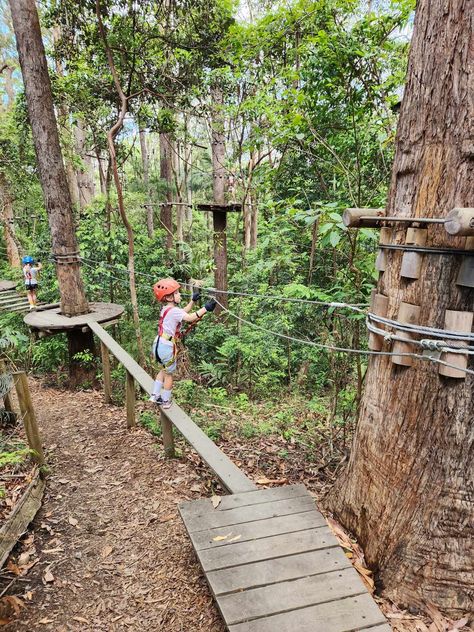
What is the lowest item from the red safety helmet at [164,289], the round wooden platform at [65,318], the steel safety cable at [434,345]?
the round wooden platform at [65,318]

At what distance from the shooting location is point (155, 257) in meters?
9.98

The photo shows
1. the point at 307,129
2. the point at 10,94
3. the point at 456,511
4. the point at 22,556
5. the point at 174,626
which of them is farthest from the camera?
the point at 10,94

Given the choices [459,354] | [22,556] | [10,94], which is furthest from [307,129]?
[10,94]

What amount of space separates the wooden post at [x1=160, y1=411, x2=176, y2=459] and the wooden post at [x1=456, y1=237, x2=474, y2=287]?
10.8 ft

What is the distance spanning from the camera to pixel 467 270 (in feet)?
5.93

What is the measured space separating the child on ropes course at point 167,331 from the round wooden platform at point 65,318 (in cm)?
289

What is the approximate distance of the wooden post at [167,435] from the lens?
4.28m

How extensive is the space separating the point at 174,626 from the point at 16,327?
8.84m

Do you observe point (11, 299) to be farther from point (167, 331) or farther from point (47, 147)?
point (167, 331)

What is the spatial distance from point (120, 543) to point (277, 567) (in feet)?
5.51

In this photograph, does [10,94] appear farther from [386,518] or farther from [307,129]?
[386,518]

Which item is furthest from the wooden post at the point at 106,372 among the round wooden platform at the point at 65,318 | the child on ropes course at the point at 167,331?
the child on ropes course at the point at 167,331

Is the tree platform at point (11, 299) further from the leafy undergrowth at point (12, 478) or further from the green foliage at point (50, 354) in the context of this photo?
the leafy undergrowth at point (12, 478)

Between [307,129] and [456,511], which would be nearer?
[456,511]
